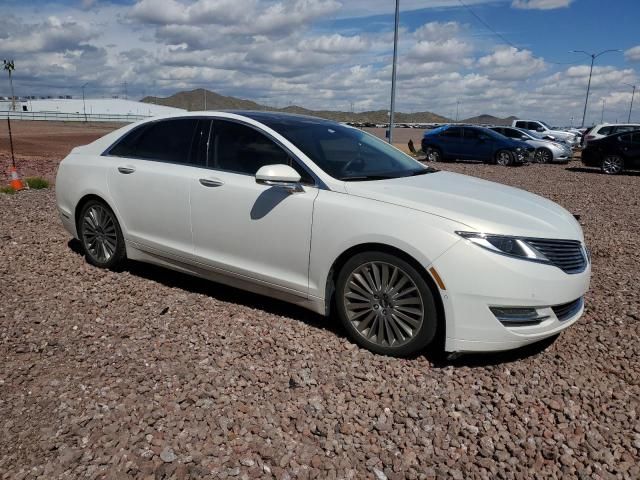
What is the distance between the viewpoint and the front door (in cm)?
407

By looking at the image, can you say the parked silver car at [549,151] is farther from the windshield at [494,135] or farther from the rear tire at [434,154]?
the rear tire at [434,154]

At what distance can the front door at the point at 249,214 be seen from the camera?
13.4 feet

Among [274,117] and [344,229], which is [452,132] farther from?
[344,229]

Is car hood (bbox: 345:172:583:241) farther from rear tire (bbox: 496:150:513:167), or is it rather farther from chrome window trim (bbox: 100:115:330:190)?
rear tire (bbox: 496:150:513:167)

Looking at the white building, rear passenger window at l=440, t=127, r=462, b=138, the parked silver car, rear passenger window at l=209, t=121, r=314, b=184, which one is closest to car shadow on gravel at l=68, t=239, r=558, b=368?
rear passenger window at l=209, t=121, r=314, b=184

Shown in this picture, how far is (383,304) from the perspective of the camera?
377cm

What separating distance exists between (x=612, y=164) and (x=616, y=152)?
0.40 metres

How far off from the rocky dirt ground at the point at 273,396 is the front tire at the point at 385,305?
14cm

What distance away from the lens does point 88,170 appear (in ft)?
18.0

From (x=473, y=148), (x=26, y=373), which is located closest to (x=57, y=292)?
(x=26, y=373)

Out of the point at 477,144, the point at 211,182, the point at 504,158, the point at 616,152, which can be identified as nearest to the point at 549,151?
the point at 504,158

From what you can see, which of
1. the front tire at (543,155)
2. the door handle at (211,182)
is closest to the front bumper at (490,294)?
the door handle at (211,182)

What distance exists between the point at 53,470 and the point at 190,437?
647mm

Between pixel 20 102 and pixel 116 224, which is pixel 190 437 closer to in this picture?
pixel 116 224
